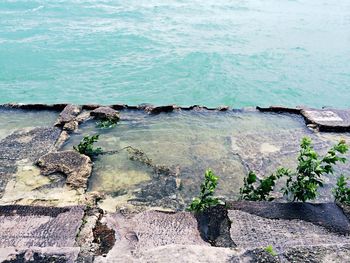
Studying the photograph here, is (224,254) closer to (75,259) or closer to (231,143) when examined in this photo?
(75,259)

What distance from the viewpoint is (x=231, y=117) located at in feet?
20.1

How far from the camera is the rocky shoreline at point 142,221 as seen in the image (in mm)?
2643

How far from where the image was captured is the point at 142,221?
317 centimetres

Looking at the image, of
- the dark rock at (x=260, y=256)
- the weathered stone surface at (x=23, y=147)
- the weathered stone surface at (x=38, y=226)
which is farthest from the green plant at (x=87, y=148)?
the dark rock at (x=260, y=256)

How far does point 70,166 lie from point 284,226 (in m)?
2.66

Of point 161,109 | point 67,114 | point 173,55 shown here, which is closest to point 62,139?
point 67,114

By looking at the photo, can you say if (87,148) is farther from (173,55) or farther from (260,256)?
(173,55)

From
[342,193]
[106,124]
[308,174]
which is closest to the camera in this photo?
[308,174]

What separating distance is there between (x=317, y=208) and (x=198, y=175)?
156 cm

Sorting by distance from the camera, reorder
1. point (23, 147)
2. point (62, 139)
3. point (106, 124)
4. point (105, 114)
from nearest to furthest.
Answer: point (23, 147) < point (62, 139) < point (106, 124) < point (105, 114)

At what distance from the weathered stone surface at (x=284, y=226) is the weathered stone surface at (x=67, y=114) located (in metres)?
3.34

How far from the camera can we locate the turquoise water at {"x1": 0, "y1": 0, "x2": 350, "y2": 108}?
32.7ft

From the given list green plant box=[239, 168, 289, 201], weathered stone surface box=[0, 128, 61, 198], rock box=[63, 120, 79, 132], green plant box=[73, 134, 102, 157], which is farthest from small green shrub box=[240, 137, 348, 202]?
rock box=[63, 120, 79, 132]

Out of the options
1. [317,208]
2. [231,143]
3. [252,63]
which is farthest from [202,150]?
[252,63]
